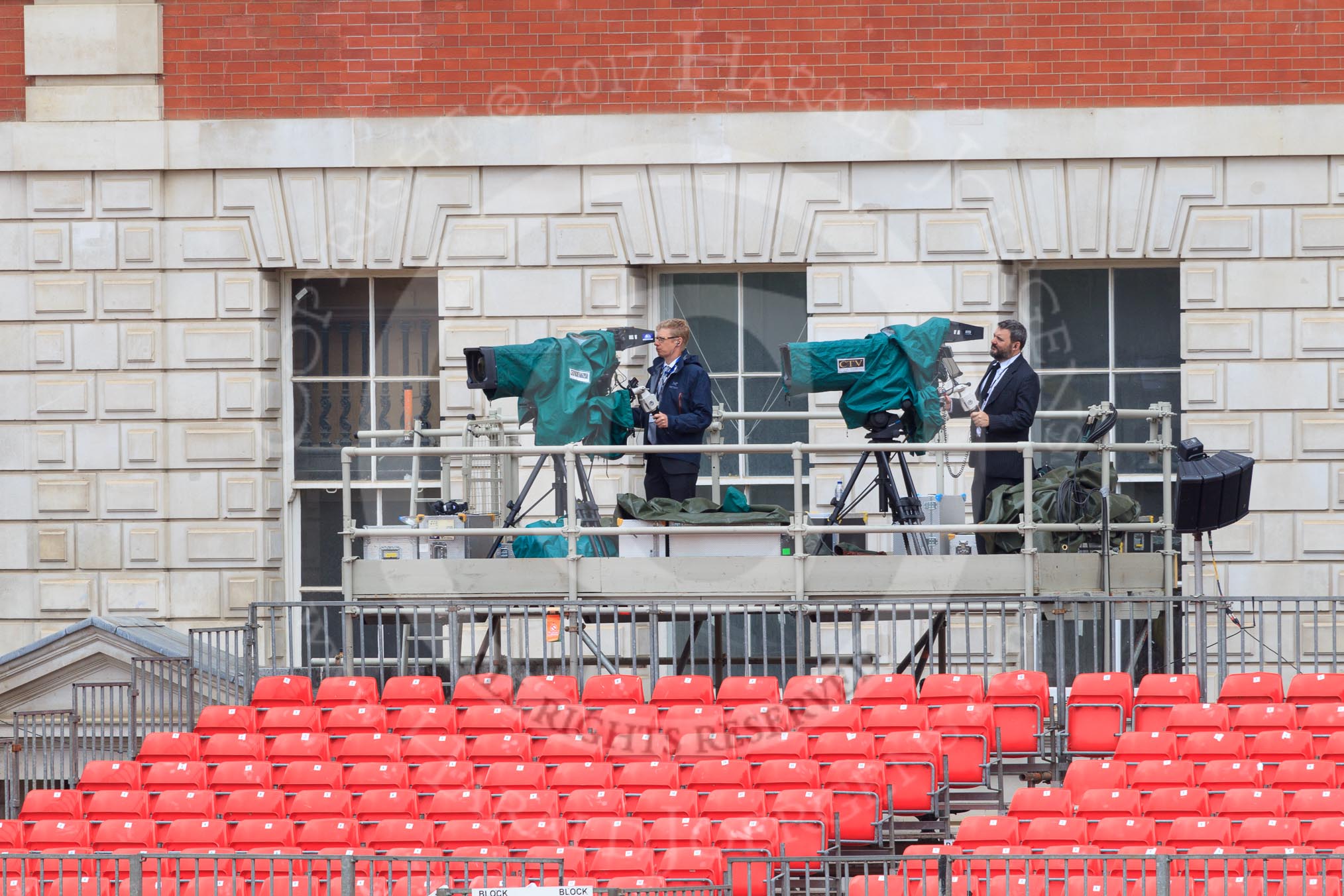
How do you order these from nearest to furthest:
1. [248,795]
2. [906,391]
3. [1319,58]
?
[248,795] → [906,391] → [1319,58]

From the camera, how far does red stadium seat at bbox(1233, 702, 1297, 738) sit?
38.9 ft

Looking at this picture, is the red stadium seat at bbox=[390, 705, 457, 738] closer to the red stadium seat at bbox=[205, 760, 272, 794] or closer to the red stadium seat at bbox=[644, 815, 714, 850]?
the red stadium seat at bbox=[205, 760, 272, 794]

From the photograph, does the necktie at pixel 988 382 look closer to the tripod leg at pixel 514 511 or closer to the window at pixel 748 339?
the tripod leg at pixel 514 511

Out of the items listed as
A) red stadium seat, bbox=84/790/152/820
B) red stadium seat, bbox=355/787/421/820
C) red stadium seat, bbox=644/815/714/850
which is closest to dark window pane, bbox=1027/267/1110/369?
red stadium seat, bbox=644/815/714/850

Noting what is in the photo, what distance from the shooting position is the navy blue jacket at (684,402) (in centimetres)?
1403

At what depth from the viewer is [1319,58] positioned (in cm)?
1842

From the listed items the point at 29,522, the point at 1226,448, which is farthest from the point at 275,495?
the point at 1226,448

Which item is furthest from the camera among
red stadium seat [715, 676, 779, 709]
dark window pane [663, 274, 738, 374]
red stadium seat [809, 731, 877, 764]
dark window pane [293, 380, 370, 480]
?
dark window pane [293, 380, 370, 480]

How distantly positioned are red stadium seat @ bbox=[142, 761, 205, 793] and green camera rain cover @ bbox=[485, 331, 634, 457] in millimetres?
3532

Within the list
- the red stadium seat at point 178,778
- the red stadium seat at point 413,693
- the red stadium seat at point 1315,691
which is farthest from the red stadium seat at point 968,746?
the red stadium seat at point 178,778

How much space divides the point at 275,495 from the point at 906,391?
8.59 m

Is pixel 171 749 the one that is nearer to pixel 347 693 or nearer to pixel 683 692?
pixel 347 693

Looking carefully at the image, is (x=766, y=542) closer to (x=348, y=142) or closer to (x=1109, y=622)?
(x=1109, y=622)

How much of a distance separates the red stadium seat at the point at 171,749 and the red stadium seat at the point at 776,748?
380 cm
